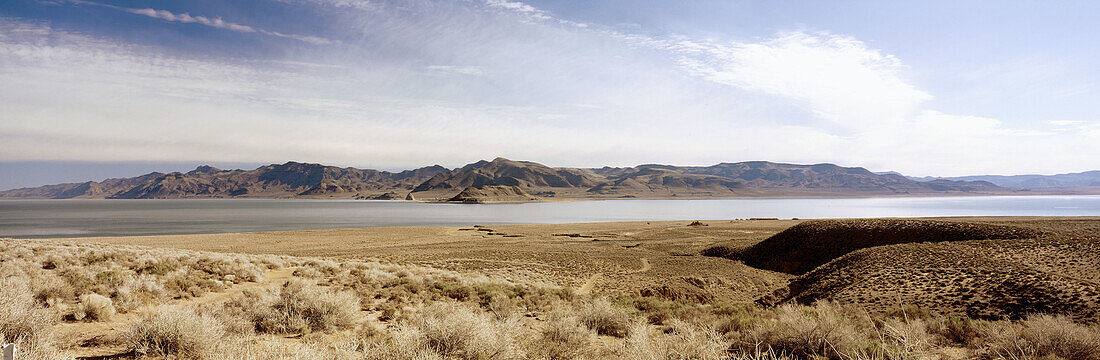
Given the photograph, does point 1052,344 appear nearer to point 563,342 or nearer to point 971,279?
point 563,342

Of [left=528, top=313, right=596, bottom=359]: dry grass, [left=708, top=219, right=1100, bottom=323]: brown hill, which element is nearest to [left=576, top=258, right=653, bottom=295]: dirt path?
[left=708, top=219, right=1100, bottom=323]: brown hill

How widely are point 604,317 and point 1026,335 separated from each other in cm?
652

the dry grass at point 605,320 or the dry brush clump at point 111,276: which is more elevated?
the dry brush clump at point 111,276

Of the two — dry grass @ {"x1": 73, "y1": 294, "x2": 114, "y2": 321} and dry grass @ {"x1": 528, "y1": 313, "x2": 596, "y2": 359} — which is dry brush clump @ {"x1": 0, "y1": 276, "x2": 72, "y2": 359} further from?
dry grass @ {"x1": 528, "y1": 313, "x2": 596, "y2": 359}

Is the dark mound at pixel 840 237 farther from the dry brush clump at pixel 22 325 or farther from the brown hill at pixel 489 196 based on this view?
the brown hill at pixel 489 196

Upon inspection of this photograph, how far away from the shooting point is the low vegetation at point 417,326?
5562 millimetres

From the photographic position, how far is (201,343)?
5.66 meters

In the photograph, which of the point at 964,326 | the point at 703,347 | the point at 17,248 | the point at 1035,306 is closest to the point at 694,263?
the point at 1035,306

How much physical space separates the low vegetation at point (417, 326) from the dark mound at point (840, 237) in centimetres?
1437

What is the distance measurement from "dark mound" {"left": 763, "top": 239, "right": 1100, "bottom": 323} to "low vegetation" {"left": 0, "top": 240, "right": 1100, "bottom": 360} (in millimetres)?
2039

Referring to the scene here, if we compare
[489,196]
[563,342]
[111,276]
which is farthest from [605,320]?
[489,196]

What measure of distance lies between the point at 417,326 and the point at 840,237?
27.2 metres

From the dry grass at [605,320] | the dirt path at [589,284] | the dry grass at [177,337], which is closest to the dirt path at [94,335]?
the dry grass at [177,337]

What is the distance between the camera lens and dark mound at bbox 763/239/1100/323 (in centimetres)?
1138
